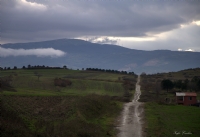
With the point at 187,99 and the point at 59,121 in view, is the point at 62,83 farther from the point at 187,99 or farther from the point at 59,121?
the point at 59,121

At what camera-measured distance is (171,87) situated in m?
76.5

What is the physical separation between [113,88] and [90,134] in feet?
170

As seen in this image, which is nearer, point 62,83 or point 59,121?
point 59,121

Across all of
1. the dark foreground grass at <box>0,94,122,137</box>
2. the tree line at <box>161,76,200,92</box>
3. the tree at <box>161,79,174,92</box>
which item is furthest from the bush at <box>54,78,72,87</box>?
the dark foreground grass at <box>0,94,122,137</box>

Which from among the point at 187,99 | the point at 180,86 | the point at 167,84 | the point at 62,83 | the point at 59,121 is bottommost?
the point at 187,99

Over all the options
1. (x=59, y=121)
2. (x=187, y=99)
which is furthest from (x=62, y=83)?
(x=59, y=121)

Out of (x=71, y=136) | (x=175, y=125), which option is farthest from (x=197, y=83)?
(x=71, y=136)

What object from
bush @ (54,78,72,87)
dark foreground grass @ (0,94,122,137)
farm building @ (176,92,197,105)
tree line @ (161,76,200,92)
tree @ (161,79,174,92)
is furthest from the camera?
tree line @ (161,76,200,92)

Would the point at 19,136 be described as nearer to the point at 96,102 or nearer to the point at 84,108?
the point at 84,108

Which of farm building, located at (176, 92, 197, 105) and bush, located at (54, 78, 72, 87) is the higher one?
bush, located at (54, 78, 72, 87)

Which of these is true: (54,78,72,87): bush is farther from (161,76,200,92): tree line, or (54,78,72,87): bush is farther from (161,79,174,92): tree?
(161,76,200,92): tree line

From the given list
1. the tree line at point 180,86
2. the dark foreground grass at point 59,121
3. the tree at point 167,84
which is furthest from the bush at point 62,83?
the dark foreground grass at point 59,121

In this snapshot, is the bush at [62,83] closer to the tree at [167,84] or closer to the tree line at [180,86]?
the tree at [167,84]

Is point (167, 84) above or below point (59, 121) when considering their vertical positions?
above
